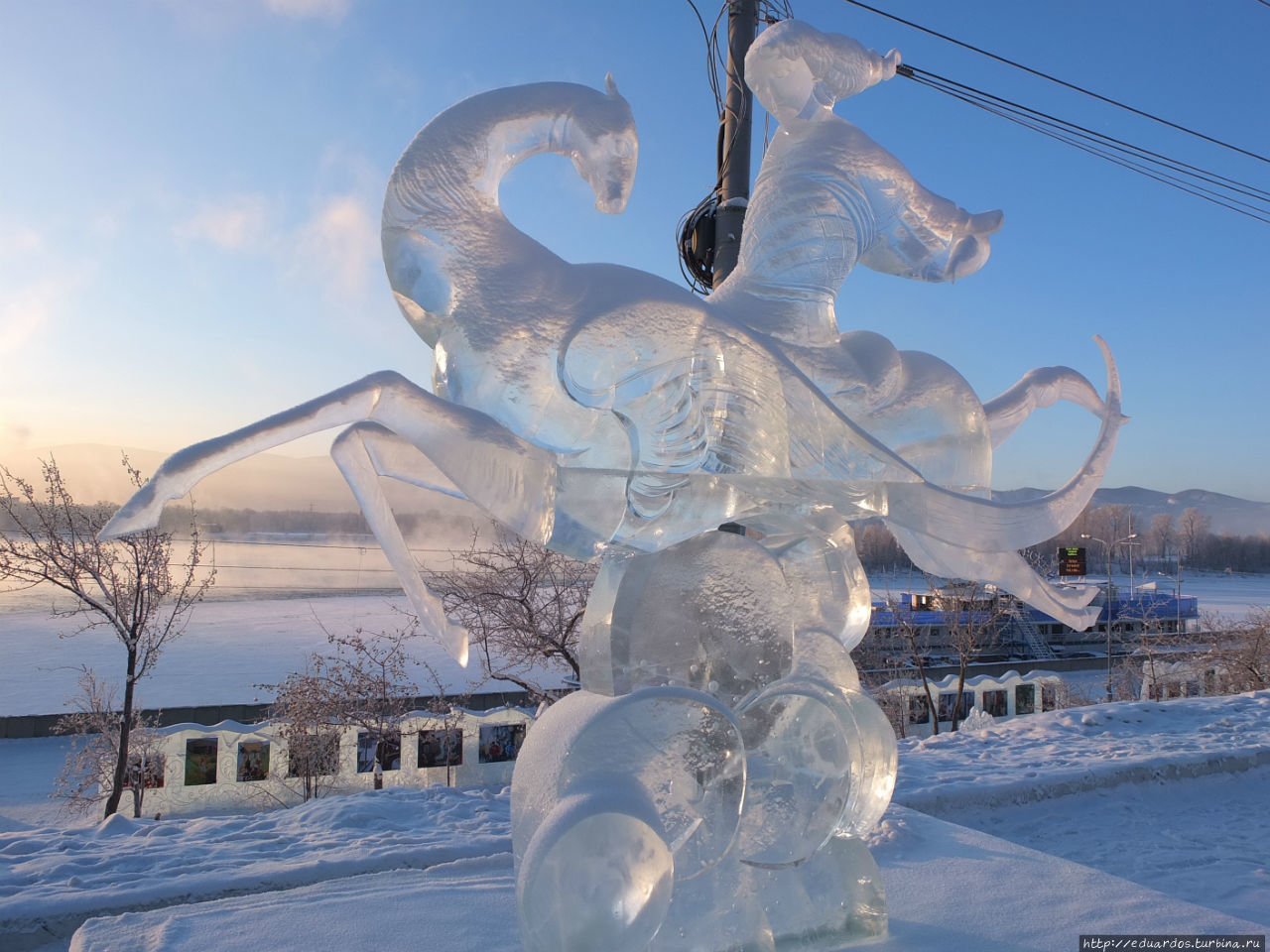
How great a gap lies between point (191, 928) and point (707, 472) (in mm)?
2179

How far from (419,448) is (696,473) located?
736 millimetres

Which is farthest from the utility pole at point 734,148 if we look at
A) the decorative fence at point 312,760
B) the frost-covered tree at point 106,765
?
the frost-covered tree at point 106,765

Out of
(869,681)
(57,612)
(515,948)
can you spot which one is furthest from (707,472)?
(869,681)

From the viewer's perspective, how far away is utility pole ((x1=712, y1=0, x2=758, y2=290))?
15.2 feet

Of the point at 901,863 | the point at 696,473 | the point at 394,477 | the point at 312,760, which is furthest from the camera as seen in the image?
the point at 312,760

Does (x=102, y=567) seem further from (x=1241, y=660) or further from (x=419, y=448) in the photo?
(x=1241, y=660)

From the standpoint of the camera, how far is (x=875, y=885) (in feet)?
8.15

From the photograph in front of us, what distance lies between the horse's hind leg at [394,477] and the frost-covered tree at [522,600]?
8783 mm

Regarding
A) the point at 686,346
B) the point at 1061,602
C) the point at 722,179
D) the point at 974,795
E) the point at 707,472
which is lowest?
the point at 974,795

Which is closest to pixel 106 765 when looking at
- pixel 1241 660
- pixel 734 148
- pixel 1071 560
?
pixel 734 148

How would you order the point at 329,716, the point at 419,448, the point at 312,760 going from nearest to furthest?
1. the point at 419,448
2. the point at 312,760
3. the point at 329,716

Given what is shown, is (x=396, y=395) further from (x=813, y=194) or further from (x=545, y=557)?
(x=545, y=557)

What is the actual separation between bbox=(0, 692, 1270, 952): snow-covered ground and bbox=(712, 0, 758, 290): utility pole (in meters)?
3.09

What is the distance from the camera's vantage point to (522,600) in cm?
1117
